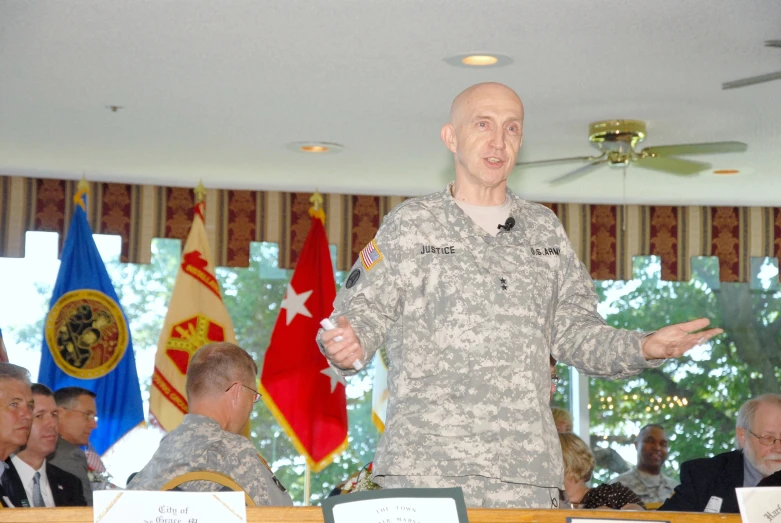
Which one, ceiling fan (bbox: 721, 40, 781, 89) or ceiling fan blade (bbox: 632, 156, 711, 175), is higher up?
ceiling fan (bbox: 721, 40, 781, 89)

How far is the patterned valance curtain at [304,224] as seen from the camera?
693 cm

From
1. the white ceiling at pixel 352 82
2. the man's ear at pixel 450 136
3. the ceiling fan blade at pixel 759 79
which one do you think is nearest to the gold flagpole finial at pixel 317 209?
the white ceiling at pixel 352 82

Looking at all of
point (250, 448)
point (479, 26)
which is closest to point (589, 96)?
point (479, 26)

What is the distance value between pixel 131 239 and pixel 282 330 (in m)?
1.28

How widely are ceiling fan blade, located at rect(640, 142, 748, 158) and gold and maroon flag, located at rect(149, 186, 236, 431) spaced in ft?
9.54

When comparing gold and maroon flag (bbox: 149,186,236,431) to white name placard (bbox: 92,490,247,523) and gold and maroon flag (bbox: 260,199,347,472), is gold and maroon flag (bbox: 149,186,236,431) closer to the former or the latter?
gold and maroon flag (bbox: 260,199,347,472)

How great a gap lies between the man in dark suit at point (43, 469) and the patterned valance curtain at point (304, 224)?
8.13 feet

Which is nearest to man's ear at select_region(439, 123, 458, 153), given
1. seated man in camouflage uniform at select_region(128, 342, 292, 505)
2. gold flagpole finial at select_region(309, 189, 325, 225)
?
seated man in camouflage uniform at select_region(128, 342, 292, 505)

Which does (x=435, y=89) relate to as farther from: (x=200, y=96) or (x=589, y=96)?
(x=200, y=96)

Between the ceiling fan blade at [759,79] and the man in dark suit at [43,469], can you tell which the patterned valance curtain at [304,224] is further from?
the ceiling fan blade at [759,79]

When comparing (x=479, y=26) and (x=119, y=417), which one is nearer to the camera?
(x=479, y=26)

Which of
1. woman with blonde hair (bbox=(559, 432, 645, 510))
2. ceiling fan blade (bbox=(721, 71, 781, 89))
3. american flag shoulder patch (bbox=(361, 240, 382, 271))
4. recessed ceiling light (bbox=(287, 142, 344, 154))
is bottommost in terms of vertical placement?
woman with blonde hair (bbox=(559, 432, 645, 510))

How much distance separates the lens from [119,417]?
251 inches

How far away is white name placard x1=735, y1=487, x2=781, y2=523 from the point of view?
4.78 feet
